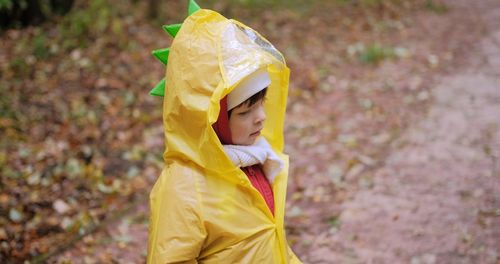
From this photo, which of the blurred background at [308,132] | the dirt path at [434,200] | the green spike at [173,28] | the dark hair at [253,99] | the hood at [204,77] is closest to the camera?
the hood at [204,77]

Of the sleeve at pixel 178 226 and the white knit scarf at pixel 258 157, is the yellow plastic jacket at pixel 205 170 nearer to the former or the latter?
the sleeve at pixel 178 226

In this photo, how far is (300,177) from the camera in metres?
5.38

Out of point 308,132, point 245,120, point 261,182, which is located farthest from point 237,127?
point 308,132

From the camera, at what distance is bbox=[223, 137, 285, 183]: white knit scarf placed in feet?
7.40

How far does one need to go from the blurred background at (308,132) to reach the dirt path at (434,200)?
15mm

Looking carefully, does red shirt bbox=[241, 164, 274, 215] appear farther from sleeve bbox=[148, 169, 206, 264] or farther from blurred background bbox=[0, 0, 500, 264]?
blurred background bbox=[0, 0, 500, 264]

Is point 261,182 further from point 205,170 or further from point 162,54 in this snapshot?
point 162,54

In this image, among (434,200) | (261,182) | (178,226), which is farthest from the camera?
(434,200)

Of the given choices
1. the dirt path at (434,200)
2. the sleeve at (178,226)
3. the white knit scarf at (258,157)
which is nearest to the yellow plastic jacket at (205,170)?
the sleeve at (178,226)

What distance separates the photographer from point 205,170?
7.27ft

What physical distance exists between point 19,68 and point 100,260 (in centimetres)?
361

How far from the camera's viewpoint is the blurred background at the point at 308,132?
4.29 metres

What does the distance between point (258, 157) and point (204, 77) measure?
0.48 m

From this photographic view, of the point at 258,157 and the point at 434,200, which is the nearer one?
the point at 258,157
